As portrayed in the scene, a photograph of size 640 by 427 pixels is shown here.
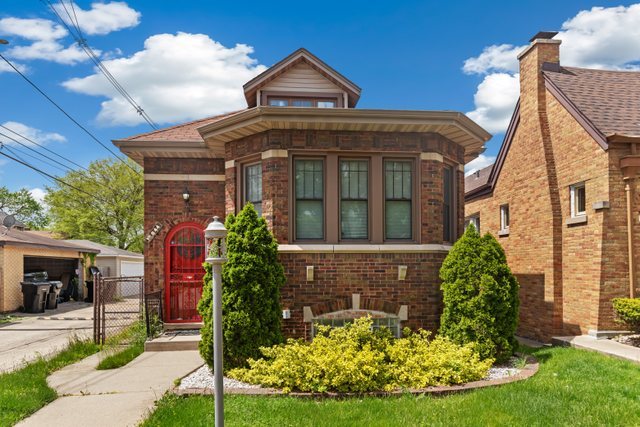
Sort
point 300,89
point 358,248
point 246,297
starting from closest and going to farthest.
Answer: point 246,297 < point 358,248 < point 300,89

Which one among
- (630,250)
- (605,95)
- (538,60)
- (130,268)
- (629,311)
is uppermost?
(538,60)

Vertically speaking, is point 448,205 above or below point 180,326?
above

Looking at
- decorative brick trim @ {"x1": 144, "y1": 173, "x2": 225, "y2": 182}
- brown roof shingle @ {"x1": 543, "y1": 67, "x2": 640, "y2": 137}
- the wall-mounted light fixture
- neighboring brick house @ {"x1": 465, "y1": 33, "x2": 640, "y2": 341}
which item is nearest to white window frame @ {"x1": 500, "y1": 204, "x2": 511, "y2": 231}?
neighboring brick house @ {"x1": 465, "y1": 33, "x2": 640, "y2": 341}

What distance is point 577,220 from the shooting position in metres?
9.74

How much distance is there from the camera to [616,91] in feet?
36.4

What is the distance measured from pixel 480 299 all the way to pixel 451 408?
2332 millimetres

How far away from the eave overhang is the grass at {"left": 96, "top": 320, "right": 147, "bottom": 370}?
4349mm

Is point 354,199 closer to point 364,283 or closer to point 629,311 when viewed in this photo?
point 364,283

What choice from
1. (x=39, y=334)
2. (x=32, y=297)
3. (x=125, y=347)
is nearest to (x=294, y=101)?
(x=125, y=347)

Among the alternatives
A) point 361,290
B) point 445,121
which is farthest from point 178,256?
point 445,121

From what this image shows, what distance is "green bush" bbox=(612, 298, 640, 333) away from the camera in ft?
27.1

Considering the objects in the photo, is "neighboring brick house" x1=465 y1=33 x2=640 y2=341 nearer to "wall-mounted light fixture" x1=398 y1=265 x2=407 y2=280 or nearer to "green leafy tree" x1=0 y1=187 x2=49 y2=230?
"wall-mounted light fixture" x1=398 y1=265 x2=407 y2=280

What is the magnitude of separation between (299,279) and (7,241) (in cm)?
1536

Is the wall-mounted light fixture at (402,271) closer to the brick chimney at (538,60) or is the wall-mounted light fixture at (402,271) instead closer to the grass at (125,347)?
the grass at (125,347)
